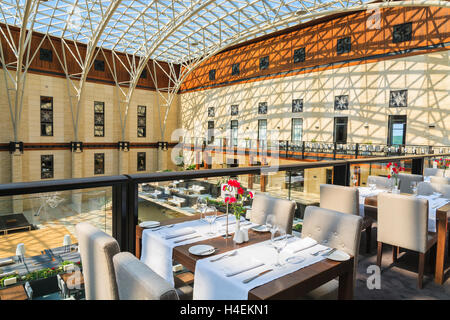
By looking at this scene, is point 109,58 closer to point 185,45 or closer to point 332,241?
point 185,45

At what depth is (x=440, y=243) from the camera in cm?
350

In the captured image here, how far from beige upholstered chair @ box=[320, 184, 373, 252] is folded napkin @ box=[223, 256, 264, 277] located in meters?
2.47

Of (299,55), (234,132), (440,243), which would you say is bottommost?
(440,243)

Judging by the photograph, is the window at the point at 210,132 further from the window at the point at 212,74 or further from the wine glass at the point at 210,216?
the wine glass at the point at 210,216

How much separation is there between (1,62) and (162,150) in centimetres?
1519

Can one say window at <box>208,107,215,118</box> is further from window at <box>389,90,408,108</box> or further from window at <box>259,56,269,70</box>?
window at <box>389,90,408,108</box>

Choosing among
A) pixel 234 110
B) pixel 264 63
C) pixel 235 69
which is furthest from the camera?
pixel 234 110

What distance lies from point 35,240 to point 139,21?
75.4 ft

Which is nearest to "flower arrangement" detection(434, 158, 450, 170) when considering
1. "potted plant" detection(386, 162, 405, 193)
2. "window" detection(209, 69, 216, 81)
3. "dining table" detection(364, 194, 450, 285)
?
"potted plant" detection(386, 162, 405, 193)

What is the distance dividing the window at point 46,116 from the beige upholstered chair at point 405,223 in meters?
26.5

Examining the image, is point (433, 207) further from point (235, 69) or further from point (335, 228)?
point (235, 69)

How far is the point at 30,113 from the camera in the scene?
23172mm

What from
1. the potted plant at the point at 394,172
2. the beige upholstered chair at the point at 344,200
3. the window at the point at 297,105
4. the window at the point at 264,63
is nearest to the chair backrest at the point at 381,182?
the potted plant at the point at 394,172

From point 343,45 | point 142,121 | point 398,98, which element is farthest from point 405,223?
point 142,121
